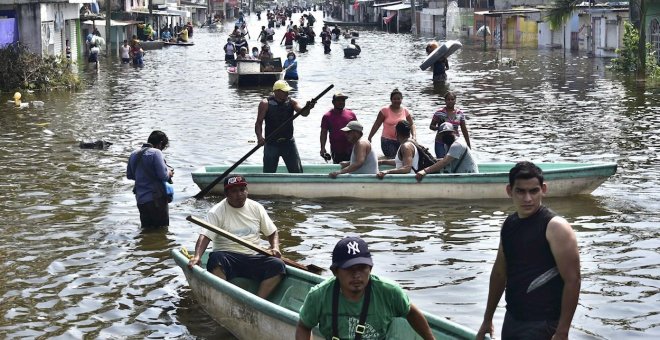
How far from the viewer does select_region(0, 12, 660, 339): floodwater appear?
404 inches

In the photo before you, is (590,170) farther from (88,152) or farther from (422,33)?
(422,33)

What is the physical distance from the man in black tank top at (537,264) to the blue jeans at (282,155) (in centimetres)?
919

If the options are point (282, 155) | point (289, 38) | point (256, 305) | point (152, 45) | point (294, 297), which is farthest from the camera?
point (289, 38)

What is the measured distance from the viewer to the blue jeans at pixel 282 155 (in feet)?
49.8

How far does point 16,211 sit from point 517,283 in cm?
1035

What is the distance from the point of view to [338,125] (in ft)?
50.1

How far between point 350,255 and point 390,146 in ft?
34.7

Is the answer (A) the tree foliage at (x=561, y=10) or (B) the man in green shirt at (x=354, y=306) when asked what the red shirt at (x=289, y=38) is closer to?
(A) the tree foliage at (x=561, y=10)

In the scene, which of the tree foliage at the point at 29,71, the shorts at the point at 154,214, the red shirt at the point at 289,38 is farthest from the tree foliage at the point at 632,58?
the red shirt at the point at 289,38

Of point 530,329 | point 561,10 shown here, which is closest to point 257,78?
point 561,10

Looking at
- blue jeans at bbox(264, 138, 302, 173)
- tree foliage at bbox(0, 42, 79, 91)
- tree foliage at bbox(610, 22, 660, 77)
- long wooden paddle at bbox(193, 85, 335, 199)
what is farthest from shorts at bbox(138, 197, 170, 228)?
tree foliage at bbox(610, 22, 660, 77)

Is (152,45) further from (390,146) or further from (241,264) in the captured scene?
(241,264)

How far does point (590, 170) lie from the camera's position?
14.7 m

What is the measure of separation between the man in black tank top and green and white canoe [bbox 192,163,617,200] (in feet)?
28.0
